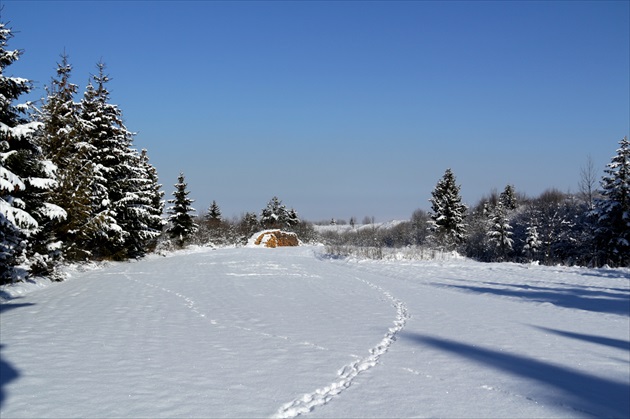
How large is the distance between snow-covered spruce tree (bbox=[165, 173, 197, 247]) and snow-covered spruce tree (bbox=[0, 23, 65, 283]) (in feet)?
91.5

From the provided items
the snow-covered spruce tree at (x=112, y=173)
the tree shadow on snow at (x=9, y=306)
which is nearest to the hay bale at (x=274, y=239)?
the snow-covered spruce tree at (x=112, y=173)

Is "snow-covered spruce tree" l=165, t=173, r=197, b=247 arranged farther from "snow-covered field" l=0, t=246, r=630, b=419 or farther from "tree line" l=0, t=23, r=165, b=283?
"snow-covered field" l=0, t=246, r=630, b=419

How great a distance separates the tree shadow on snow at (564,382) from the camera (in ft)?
14.7

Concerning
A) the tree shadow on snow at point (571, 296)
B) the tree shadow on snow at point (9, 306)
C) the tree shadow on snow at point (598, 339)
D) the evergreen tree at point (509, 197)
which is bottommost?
the tree shadow on snow at point (9, 306)

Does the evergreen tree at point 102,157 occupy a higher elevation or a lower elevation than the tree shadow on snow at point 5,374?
higher

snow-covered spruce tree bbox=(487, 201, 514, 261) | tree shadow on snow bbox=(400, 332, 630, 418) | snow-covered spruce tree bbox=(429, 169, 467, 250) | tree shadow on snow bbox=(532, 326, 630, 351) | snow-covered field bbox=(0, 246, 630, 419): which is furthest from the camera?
snow-covered spruce tree bbox=(429, 169, 467, 250)

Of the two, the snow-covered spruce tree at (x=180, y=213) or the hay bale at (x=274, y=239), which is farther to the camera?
the hay bale at (x=274, y=239)

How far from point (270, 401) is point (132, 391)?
5.13 ft

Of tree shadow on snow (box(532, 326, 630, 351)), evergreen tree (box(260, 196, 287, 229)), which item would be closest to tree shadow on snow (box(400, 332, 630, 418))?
tree shadow on snow (box(532, 326, 630, 351))

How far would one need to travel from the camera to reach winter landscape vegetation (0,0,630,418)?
4492mm

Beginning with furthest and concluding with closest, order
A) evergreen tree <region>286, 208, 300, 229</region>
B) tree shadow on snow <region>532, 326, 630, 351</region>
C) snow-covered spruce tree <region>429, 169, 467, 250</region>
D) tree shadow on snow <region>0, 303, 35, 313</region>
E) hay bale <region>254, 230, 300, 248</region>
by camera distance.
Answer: evergreen tree <region>286, 208, 300, 229</region>, hay bale <region>254, 230, 300, 248</region>, snow-covered spruce tree <region>429, 169, 467, 250</region>, tree shadow on snow <region>0, 303, 35, 313</region>, tree shadow on snow <region>532, 326, 630, 351</region>

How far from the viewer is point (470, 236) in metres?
48.6

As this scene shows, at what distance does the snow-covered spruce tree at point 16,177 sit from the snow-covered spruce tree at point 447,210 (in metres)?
35.6

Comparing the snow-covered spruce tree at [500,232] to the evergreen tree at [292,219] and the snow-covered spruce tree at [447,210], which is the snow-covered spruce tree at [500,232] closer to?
the snow-covered spruce tree at [447,210]
